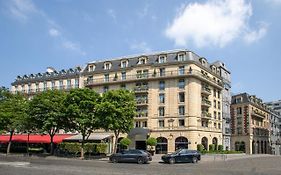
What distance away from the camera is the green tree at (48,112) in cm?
4881

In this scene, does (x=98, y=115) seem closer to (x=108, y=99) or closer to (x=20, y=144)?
(x=108, y=99)

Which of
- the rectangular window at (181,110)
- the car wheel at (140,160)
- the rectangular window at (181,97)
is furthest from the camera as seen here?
the rectangular window at (181,97)

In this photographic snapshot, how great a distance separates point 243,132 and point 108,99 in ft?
147

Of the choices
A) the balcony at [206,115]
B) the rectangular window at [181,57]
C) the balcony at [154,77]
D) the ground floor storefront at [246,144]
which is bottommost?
the ground floor storefront at [246,144]

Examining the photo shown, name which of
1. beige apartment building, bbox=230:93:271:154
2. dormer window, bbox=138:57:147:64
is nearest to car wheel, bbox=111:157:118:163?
dormer window, bbox=138:57:147:64

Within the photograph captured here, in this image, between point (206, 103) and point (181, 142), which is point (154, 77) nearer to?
point (206, 103)

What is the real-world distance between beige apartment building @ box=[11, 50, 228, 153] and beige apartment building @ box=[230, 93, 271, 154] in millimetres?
14274

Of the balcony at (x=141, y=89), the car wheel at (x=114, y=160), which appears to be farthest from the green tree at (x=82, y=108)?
the balcony at (x=141, y=89)

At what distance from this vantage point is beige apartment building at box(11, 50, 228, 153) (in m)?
61.1

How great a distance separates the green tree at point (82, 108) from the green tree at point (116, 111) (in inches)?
57.1

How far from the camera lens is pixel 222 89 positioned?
2928 inches

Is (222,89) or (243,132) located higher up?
(222,89)

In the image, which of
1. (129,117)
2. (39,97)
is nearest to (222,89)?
(129,117)

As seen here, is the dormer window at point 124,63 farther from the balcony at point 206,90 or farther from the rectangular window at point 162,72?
the balcony at point 206,90
